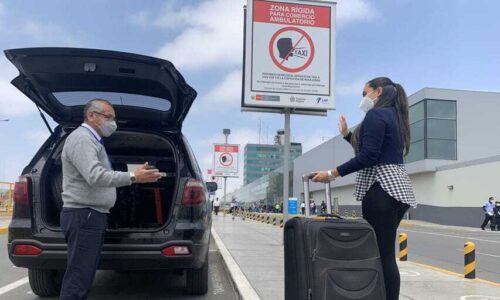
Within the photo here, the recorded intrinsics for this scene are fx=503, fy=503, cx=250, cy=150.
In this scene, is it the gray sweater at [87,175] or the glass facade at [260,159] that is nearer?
the gray sweater at [87,175]

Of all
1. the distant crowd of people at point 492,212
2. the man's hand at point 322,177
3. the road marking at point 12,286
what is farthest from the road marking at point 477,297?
the distant crowd of people at point 492,212

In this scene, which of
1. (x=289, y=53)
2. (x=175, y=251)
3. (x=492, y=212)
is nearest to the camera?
(x=175, y=251)

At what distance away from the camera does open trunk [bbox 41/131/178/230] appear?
16.3 feet

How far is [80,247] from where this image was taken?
3631mm

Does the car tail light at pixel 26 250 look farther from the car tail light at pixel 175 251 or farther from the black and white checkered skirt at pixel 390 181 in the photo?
the black and white checkered skirt at pixel 390 181

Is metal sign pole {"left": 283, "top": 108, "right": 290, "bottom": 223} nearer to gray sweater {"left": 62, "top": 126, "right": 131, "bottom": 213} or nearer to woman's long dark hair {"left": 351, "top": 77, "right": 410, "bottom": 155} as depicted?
woman's long dark hair {"left": 351, "top": 77, "right": 410, "bottom": 155}

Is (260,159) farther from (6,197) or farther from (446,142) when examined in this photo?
(6,197)

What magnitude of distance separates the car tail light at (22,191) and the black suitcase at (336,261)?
107 inches

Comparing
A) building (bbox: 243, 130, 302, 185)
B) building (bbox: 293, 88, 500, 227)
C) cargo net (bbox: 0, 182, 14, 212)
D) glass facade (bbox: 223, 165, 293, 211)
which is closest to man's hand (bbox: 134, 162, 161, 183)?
cargo net (bbox: 0, 182, 14, 212)

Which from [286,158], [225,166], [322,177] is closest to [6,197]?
[225,166]

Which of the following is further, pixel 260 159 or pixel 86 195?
pixel 260 159

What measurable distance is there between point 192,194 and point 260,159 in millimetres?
131046

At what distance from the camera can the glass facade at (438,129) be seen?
35.2m

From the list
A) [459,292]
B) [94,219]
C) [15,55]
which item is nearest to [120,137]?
[15,55]
